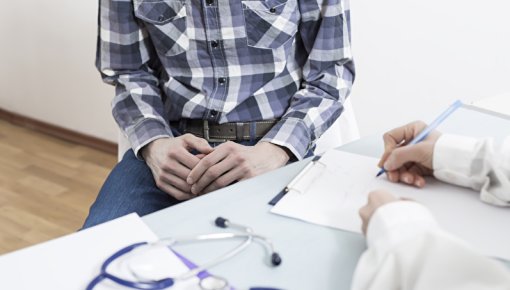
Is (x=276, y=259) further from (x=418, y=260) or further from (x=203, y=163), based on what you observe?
(x=203, y=163)

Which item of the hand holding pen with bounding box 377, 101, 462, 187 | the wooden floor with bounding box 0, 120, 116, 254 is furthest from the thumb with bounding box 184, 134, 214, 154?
the wooden floor with bounding box 0, 120, 116, 254

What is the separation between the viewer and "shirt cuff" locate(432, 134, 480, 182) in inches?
34.8

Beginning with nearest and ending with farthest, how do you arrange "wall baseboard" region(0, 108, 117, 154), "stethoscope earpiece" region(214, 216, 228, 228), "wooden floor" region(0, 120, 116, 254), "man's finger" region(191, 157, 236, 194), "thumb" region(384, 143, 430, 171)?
"stethoscope earpiece" region(214, 216, 228, 228), "thumb" region(384, 143, 430, 171), "man's finger" region(191, 157, 236, 194), "wooden floor" region(0, 120, 116, 254), "wall baseboard" region(0, 108, 117, 154)

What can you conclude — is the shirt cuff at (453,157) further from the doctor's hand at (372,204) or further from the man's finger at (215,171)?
the man's finger at (215,171)

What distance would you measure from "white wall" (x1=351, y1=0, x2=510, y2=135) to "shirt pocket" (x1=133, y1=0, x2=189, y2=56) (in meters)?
0.84

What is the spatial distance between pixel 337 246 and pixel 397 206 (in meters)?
0.09

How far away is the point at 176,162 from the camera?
115cm

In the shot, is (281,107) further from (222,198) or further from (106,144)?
(106,144)

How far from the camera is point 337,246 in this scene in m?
0.75

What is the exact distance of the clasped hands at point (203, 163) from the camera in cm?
112

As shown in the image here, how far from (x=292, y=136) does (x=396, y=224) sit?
557 mm

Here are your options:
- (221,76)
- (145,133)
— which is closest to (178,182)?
(145,133)

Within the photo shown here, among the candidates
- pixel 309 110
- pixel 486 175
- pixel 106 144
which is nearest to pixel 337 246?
pixel 486 175

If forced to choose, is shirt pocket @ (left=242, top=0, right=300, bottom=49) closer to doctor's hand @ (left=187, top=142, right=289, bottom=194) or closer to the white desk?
doctor's hand @ (left=187, top=142, right=289, bottom=194)
